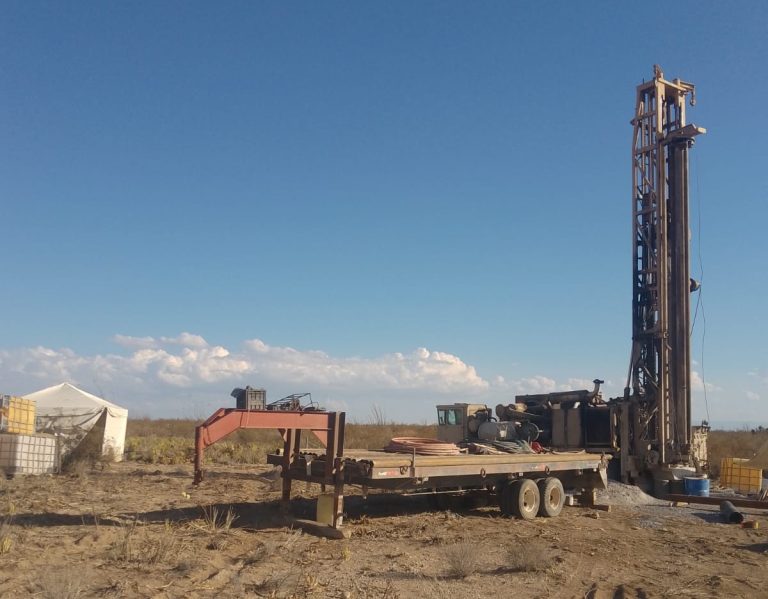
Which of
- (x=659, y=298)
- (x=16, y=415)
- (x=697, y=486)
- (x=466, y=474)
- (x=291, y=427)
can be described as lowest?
(x=697, y=486)

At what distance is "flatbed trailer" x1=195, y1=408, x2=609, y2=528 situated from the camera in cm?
1162

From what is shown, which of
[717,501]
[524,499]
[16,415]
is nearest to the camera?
[524,499]

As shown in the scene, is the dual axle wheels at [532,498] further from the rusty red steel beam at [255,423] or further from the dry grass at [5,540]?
the dry grass at [5,540]

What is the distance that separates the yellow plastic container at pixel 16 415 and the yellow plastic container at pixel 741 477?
2031 cm

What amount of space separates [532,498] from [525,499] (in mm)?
193

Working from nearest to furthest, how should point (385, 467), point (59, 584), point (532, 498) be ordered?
point (59, 584) → point (385, 467) → point (532, 498)

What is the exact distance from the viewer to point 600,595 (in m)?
8.94

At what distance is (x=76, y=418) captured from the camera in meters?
24.8

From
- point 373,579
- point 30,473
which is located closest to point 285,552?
point 373,579

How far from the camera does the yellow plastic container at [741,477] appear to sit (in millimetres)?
21625

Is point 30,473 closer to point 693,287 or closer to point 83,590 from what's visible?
point 83,590

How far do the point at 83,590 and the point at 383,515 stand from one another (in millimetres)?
7723

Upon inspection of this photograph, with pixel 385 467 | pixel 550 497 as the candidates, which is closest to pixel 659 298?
pixel 550 497

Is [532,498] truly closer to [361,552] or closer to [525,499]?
[525,499]
